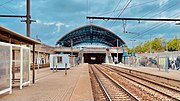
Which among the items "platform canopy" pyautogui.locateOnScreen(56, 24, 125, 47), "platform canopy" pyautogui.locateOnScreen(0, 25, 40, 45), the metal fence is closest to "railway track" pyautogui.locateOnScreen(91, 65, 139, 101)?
"platform canopy" pyautogui.locateOnScreen(0, 25, 40, 45)

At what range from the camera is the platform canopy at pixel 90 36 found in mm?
100262

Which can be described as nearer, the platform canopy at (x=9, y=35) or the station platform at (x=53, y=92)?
the station platform at (x=53, y=92)

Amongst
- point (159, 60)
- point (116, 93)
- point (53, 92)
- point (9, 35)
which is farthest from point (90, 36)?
point (9, 35)

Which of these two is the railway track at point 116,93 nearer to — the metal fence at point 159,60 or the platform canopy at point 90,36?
the metal fence at point 159,60

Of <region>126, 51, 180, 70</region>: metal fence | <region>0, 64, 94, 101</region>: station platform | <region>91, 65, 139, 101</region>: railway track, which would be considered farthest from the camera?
<region>126, 51, 180, 70</region>: metal fence

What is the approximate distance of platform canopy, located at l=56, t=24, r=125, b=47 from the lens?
10026 cm

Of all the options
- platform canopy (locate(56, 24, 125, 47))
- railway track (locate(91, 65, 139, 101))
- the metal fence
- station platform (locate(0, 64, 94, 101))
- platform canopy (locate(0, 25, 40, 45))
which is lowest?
railway track (locate(91, 65, 139, 101))

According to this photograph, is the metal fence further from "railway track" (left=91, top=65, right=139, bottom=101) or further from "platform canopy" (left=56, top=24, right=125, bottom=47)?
"platform canopy" (left=56, top=24, right=125, bottom=47)

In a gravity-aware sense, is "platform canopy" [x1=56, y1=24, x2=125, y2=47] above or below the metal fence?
above

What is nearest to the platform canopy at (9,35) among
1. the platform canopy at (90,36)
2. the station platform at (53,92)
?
the station platform at (53,92)

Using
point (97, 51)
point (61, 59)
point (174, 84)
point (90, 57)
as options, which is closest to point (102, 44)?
point (90, 57)

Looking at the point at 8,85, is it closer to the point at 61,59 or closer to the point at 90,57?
the point at 61,59

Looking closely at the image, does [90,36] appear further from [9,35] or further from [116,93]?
[9,35]

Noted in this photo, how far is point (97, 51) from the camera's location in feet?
295
